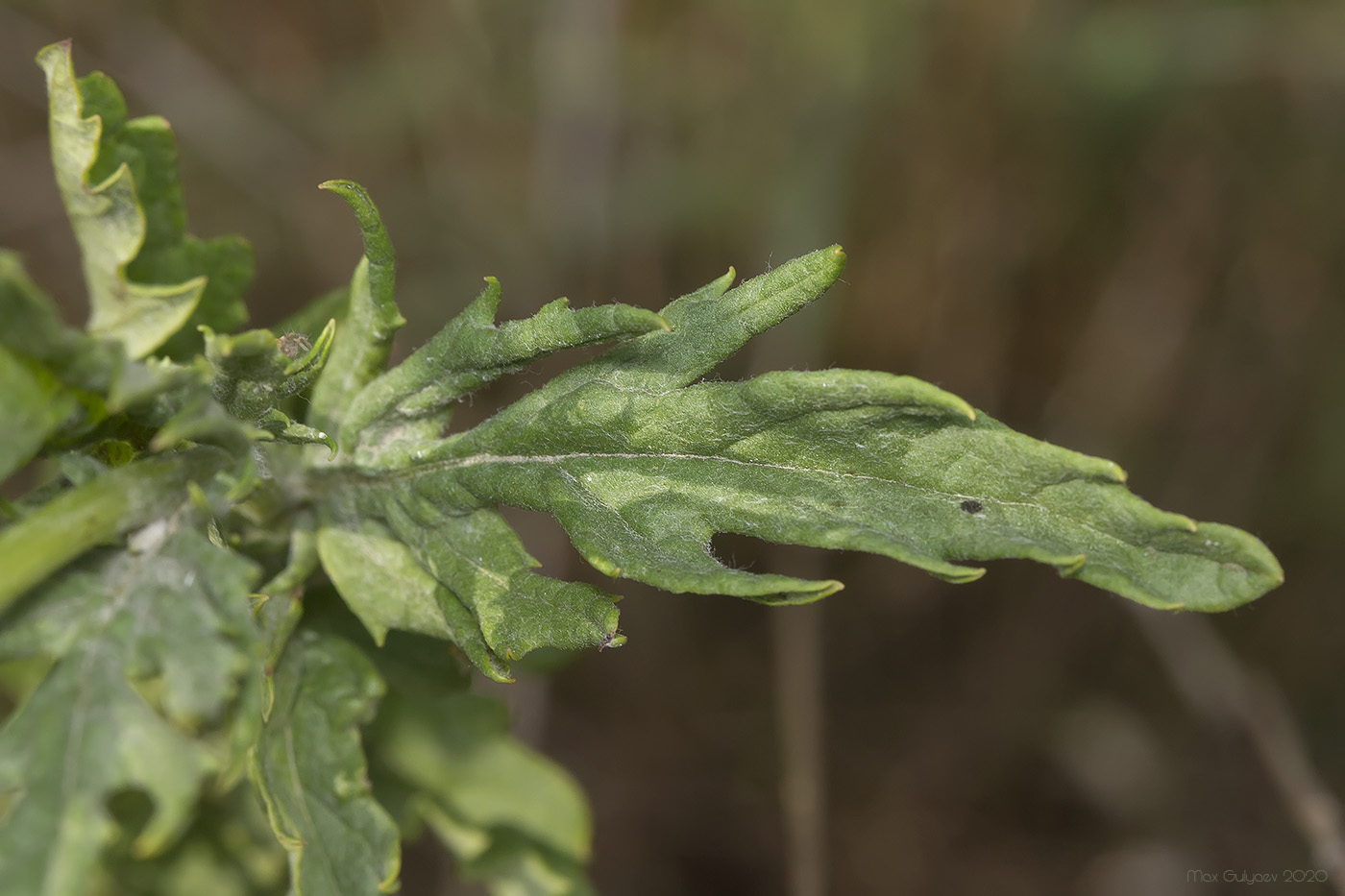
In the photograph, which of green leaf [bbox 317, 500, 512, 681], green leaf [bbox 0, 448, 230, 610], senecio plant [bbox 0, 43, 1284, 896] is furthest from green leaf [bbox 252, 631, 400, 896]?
green leaf [bbox 0, 448, 230, 610]

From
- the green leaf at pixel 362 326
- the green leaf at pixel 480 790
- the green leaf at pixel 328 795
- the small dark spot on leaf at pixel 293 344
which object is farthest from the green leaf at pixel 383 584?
the green leaf at pixel 480 790

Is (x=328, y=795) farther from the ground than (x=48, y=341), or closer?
closer

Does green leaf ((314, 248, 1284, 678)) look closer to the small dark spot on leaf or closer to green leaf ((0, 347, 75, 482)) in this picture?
→ the small dark spot on leaf

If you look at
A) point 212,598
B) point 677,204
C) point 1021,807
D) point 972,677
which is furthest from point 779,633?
point 212,598

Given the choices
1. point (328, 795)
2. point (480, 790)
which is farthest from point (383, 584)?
point (480, 790)

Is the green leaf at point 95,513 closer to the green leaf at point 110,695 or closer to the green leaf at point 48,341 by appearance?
the green leaf at point 110,695

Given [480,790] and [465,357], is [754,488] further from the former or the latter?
[480,790]

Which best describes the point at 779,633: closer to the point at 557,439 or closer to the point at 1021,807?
the point at 1021,807
